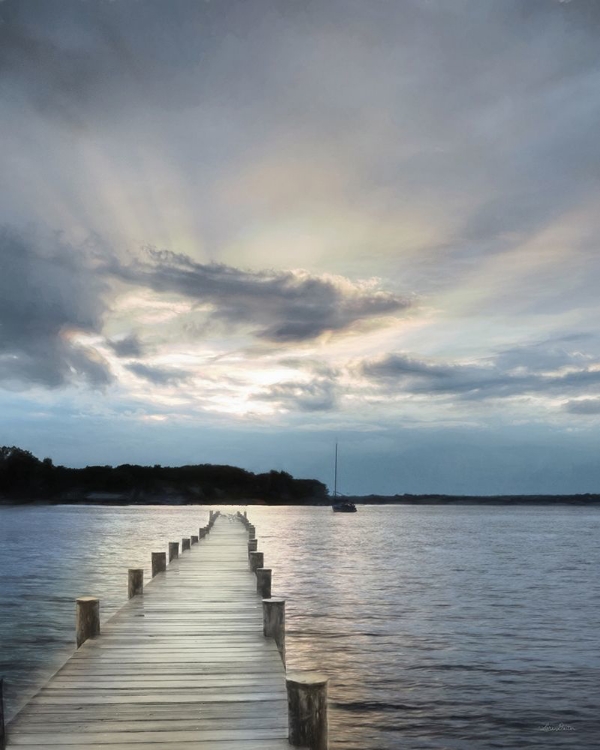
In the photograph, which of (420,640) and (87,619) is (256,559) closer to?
(420,640)

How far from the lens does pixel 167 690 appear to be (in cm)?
906

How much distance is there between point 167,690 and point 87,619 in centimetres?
361

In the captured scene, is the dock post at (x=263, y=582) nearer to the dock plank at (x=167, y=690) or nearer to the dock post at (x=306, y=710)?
the dock plank at (x=167, y=690)

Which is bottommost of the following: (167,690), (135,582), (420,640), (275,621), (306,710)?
(420,640)

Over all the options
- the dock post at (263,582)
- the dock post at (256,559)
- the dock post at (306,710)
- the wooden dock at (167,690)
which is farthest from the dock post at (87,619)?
the dock post at (256,559)

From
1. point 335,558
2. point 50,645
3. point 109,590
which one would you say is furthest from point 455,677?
point 335,558

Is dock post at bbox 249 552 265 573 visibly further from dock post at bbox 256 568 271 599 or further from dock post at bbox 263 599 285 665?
dock post at bbox 263 599 285 665

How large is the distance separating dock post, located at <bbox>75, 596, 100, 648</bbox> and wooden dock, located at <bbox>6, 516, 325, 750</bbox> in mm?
229

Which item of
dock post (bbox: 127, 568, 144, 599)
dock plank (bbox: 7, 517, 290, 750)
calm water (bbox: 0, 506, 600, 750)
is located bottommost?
calm water (bbox: 0, 506, 600, 750)

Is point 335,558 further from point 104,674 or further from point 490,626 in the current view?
point 104,674

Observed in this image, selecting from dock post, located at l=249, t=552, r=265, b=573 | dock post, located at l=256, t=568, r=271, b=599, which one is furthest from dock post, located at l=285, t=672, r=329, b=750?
dock post, located at l=249, t=552, r=265, b=573

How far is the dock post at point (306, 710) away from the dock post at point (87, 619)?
608 cm

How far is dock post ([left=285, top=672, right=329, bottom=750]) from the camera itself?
6852 mm

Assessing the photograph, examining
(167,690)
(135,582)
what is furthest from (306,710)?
(135,582)
